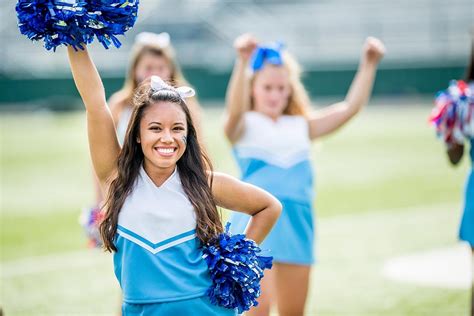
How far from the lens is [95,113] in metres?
2.84

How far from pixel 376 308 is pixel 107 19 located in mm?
3115

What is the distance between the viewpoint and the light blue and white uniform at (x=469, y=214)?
13.2ft

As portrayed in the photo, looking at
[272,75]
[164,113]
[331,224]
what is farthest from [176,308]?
[331,224]

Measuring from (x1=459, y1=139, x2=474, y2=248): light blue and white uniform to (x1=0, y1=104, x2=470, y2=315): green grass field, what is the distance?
0.99 m

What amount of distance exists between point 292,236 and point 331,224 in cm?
450

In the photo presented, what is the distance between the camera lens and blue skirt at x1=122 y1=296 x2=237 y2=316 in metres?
2.71

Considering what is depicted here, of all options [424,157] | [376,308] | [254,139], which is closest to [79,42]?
[254,139]

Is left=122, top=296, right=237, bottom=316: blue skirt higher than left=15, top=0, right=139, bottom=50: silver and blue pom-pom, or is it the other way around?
left=15, top=0, right=139, bottom=50: silver and blue pom-pom

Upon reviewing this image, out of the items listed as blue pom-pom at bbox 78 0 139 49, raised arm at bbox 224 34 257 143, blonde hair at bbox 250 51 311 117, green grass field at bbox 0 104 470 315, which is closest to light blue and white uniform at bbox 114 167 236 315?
blue pom-pom at bbox 78 0 139 49

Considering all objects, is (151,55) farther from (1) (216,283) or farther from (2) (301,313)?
(1) (216,283)

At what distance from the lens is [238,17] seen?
42.5 metres

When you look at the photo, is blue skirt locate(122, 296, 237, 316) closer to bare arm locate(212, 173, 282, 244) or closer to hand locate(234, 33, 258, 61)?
bare arm locate(212, 173, 282, 244)

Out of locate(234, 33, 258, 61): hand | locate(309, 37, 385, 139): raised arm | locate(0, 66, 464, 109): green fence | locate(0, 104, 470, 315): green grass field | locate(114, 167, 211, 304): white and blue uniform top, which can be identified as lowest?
locate(0, 104, 470, 315): green grass field

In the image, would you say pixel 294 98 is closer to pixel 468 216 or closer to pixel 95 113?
pixel 468 216
